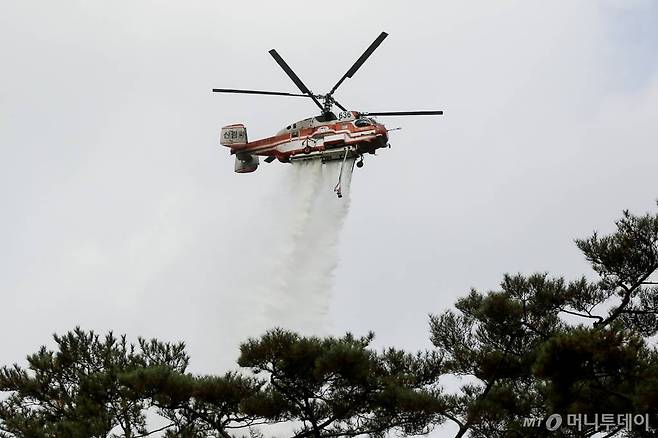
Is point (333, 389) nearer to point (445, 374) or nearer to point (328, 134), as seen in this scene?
point (445, 374)

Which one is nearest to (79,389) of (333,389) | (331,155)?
(333,389)

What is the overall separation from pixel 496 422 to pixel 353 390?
9.31 ft

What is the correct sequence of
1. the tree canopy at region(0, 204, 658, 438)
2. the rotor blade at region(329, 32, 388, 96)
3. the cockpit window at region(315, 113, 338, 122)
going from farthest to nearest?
1. the cockpit window at region(315, 113, 338, 122)
2. the rotor blade at region(329, 32, 388, 96)
3. the tree canopy at region(0, 204, 658, 438)

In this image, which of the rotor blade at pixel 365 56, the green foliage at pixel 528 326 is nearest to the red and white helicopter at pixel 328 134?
the rotor blade at pixel 365 56

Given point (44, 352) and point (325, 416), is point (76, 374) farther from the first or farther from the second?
point (325, 416)

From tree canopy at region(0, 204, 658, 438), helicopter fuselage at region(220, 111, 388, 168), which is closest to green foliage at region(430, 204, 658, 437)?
tree canopy at region(0, 204, 658, 438)

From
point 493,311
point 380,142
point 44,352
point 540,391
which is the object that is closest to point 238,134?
point 380,142

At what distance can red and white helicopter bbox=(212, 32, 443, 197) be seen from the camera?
32031 millimetres

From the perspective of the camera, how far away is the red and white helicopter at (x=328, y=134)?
3203cm

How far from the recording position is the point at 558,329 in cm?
2059

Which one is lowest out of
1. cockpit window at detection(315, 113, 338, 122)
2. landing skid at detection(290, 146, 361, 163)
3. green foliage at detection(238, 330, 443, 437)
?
green foliage at detection(238, 330, 443, 437)

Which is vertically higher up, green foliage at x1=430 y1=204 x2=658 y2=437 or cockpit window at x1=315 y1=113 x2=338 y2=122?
cockpit window at x1=315 y1=113 x2=338 y2=122

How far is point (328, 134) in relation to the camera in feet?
108

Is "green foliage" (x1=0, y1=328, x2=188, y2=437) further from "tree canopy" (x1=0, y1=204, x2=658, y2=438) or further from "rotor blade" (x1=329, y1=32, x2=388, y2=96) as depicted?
"rotor blade" (x1=329, y1=32, x2=388, y2=96)
